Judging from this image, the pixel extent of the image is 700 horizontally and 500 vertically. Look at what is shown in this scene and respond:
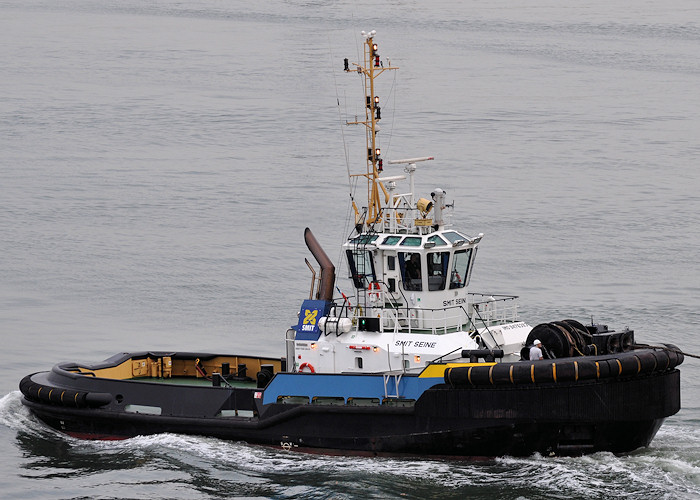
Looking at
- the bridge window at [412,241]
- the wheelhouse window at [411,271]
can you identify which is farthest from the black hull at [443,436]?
the bridge window at [412,241]

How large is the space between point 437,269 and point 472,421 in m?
2.46

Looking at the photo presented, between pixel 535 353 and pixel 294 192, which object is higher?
pixel 294 192

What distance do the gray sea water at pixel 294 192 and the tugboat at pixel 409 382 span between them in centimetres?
35

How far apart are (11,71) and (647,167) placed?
27.3m

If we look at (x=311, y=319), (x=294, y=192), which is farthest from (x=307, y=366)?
(x=294, y=192)

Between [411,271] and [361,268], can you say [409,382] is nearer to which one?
[411,271]

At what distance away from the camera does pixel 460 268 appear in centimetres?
1742

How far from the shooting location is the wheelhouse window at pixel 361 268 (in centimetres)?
1739

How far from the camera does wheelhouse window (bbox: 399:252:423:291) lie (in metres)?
17.1

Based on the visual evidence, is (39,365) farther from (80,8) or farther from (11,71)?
(80,8)

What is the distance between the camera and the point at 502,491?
49.9 ft

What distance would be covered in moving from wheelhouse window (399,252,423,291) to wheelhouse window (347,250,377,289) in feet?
1.57

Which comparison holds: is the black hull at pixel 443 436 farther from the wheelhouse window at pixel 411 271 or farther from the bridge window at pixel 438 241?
→ the bridge window at pixel 438 241

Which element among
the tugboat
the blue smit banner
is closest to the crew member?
the tugboat
